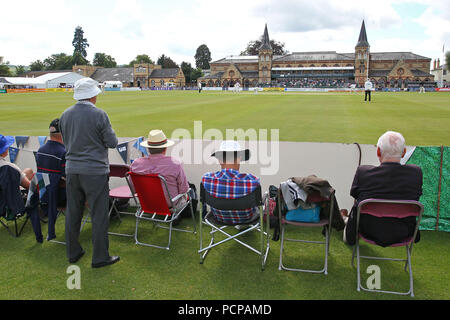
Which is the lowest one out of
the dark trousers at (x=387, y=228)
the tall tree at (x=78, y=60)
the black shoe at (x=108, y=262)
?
the black shoe at (x=108, y=262)

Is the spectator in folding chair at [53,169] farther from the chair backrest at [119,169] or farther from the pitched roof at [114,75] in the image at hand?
the pitched roof at [114,75]

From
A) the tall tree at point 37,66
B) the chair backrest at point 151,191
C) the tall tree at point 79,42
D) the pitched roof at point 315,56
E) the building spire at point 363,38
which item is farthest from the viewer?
the tall tree at point 79,42

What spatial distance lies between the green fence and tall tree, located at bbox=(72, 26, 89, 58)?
518 ft

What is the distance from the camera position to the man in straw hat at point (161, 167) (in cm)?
471

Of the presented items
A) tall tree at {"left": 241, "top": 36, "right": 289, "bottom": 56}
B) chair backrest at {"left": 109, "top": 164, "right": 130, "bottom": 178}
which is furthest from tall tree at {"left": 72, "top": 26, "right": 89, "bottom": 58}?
chair backrest at {"left": 109, "top": 164, "right": 130, "bottom": 178}

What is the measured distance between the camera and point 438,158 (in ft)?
15.9

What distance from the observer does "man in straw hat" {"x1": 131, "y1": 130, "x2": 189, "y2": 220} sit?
4.71 metres

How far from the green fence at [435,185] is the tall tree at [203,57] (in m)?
147

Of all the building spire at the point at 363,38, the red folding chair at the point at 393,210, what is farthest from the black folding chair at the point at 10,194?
the building spire at the point at 363,38

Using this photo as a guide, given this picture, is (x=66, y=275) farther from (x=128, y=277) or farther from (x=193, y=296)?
(x=193, y=296)

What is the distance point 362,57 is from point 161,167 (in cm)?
10581

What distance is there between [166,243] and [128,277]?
947 mm

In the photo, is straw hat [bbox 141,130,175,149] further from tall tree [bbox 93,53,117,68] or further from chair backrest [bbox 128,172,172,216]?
tall tree [bbox 93,53,117,68]

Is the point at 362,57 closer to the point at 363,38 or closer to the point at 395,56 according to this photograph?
the point at 363,38
